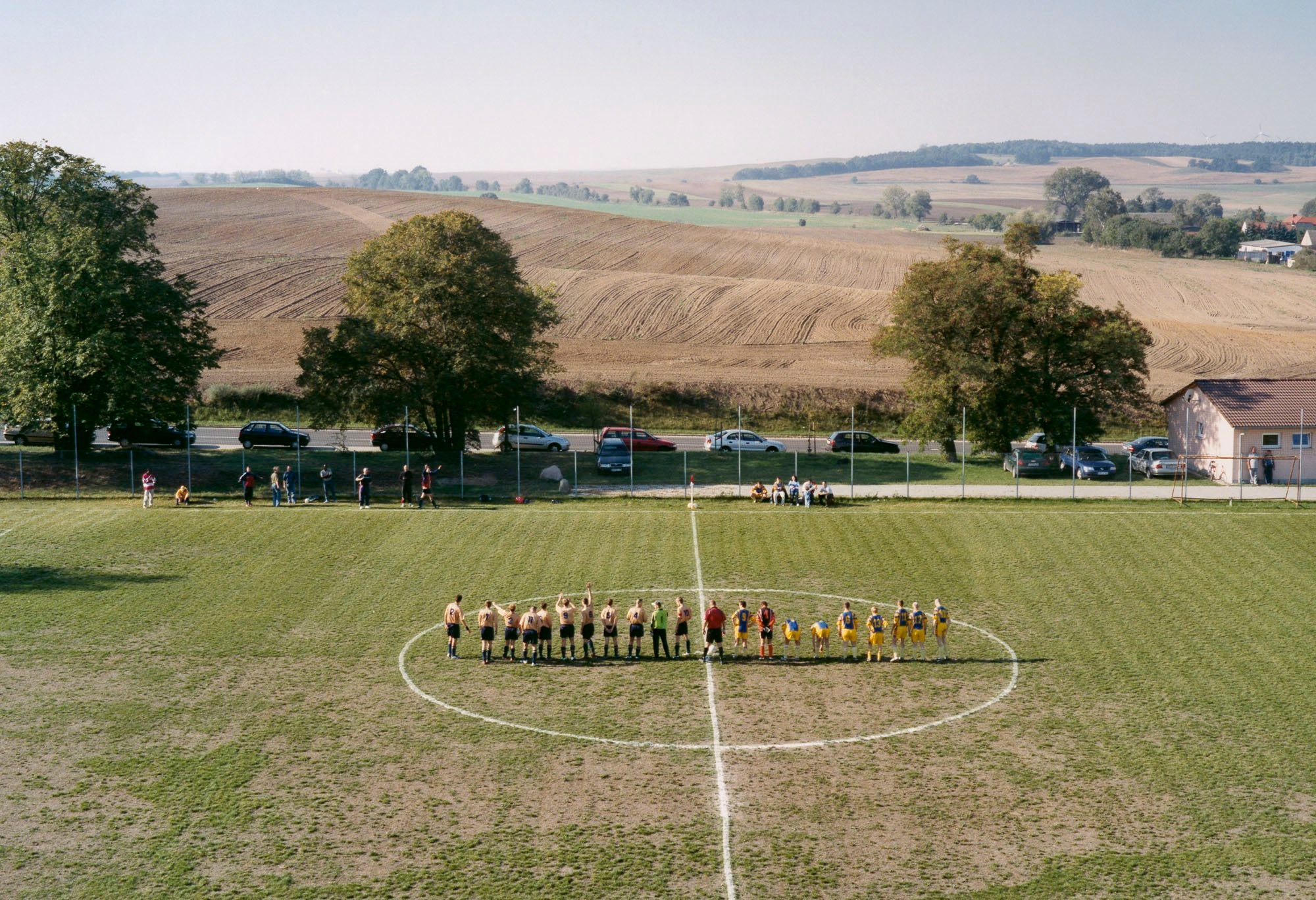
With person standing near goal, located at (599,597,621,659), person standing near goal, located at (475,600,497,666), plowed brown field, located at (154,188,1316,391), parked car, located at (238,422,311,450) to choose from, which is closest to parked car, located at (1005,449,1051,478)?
plowed brown field, located at (154,188,1316,391)

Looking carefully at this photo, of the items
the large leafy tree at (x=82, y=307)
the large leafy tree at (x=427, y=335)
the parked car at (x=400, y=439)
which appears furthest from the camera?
the parked car at (x=400, y=439)

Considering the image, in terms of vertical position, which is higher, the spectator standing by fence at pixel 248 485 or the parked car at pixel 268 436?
the parked car at pixel 268 436

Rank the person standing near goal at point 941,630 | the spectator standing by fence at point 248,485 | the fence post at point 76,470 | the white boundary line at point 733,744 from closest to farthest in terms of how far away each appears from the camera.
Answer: the white boundary line at point 733,744
the person standing near goal at point 941,630
the spectator standing by fence at point 248,485
the fence post at point 76,470

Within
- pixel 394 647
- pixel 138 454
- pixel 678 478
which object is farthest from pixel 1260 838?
pixel 138 454

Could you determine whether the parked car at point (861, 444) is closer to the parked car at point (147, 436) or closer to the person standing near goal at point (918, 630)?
the person standing near goal at point (918, 630)

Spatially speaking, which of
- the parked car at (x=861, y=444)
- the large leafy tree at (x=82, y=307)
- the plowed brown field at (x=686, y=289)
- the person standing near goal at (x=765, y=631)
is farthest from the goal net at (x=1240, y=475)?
the large leafy tree at (x=82, y=307)

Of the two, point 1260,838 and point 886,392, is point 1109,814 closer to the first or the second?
point 1260,838

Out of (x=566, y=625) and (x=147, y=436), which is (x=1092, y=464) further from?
(x=147, y=436)
